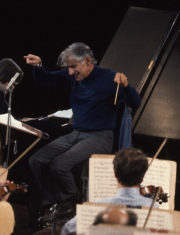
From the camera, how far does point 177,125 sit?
4672mm

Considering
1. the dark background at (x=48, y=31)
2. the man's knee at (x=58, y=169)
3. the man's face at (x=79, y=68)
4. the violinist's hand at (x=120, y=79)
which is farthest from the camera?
the dark background at (x=48, y=31)

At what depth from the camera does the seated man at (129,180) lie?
2.39 metres

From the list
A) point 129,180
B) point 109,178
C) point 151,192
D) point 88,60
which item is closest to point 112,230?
point 129,180

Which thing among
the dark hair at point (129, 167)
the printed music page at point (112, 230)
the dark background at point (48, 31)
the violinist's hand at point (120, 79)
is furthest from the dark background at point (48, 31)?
the printed music page at point (112, 230)

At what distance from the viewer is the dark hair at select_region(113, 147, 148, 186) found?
96.8 inches

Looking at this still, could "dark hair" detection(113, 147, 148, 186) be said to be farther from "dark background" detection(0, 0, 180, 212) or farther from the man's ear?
"dark background" detection(0, 0, 180, 212)

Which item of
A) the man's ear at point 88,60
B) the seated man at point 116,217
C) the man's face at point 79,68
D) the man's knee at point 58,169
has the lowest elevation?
the man's knee at point 58,169

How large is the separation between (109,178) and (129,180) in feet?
2.15

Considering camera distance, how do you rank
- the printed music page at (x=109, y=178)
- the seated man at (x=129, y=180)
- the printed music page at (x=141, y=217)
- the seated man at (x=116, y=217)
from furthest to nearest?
the printed music page at (x=109, y=178) → the seated man at (x=129, y=180) → the printed music page at (x=141, y=217) → the seated man at (x=116, y=217)

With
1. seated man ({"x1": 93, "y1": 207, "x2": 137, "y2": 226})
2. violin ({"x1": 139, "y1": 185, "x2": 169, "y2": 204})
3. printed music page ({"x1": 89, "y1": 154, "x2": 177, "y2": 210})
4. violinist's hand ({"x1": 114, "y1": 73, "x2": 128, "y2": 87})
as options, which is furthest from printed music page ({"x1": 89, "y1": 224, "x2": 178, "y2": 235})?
violinist's hand ({"x1": 114, "y1": 73, "x2": 128, "y2": 87})

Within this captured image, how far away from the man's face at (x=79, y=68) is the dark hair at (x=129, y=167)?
5.28ft

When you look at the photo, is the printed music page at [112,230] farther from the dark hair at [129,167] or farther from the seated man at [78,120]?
the seated man at [78,120]

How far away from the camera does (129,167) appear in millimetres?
2465

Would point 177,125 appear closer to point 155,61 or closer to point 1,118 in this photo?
point 155,61
